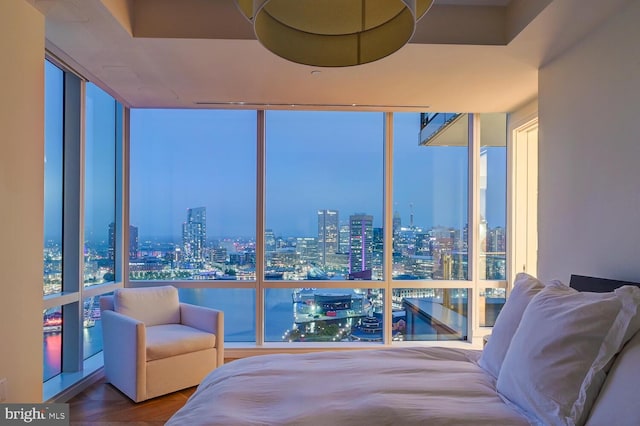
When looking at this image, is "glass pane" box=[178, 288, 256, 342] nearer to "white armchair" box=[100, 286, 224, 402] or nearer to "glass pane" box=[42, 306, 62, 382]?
"white armchair" box=[100, 286, 224, 402]

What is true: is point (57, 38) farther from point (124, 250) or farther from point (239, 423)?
point (239, 423)

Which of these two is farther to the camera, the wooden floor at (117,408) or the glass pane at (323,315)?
the glass pane at (323,315)

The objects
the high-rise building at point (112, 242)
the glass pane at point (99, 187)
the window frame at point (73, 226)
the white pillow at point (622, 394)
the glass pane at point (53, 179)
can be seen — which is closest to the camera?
the white pillow at point (622, 394)

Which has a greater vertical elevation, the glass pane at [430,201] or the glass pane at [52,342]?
the glass pane at [430,201]

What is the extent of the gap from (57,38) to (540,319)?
314cm

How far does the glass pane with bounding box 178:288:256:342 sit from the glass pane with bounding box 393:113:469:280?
1630 mm

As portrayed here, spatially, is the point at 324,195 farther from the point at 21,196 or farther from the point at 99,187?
the point at 21,196

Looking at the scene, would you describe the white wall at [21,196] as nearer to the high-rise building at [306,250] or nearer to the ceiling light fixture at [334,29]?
the ceiling light fixture at [334,29]

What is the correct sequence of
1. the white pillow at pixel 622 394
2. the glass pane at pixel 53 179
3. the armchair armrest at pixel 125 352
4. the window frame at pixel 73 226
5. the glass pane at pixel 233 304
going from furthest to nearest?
the glass pane at pixel 233 304
the window frame at pixel 73 226
the glass pane at pixel 53 179
the armchair armrest at pixel 125 352
the white pillow at pixel 622 394

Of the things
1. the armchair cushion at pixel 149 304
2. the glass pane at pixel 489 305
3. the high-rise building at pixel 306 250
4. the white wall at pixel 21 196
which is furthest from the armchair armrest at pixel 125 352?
the glass pane at pixel 489 305

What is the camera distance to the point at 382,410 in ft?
4.22

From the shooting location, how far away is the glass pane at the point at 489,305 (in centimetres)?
418

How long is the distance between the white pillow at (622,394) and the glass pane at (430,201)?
9.73ft

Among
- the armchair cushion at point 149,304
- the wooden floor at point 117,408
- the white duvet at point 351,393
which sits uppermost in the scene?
the white duvet at point 351,393
